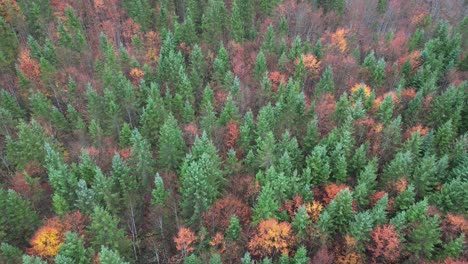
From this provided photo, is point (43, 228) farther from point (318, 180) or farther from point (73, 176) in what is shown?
point (318, 180)

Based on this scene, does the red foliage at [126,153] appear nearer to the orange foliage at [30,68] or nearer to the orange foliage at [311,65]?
the orange foliage at [30,68]

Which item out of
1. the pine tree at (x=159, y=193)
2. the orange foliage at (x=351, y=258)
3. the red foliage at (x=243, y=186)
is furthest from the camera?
the red foliage at (x=243, y=186)

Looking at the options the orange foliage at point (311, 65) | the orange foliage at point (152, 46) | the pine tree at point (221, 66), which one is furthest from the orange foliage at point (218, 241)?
the orange foliage at point (152, 46)

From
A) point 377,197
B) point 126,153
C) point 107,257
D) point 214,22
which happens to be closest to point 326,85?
point 377,197

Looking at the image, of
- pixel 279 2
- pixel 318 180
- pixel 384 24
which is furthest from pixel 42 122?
pixel 384 24

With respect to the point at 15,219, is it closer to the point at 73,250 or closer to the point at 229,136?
the point at 73,250
